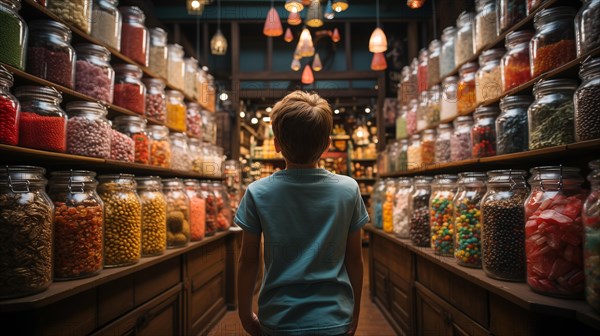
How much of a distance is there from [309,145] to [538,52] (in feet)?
3.92

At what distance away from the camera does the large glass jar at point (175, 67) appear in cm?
273

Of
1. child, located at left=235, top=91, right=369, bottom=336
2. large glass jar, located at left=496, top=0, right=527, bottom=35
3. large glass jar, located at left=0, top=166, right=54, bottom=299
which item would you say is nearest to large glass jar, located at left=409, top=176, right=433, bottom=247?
large glass jar, located at left=496, top=0, right=527, bottom=35

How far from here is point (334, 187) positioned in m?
1.01

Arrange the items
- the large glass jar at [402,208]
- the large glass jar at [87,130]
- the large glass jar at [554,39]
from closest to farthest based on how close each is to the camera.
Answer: the large glass jar at [554,39] → the large glass jar at [87,130] → the large glass jar at [402,208]

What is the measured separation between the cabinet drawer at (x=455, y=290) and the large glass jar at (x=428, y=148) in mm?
709

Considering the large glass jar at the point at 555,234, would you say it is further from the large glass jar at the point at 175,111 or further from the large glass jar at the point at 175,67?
the large glass jar at the point at 175,67

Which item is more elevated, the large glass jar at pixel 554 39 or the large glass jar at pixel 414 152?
the large glass jar at pixel 554 39

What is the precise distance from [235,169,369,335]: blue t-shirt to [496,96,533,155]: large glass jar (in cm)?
101

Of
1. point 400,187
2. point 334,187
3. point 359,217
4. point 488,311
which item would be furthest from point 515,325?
point 400,187

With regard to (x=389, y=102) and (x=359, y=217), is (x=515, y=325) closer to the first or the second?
(x=359, y=217)

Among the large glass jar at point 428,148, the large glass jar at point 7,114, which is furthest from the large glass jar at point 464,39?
the large glass jar at point 7,114

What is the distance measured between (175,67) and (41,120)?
1.53m

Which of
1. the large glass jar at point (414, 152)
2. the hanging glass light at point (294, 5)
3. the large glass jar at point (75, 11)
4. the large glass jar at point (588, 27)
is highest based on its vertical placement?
the hanging glass light at point (294, 5)

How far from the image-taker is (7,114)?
1.22 metres
